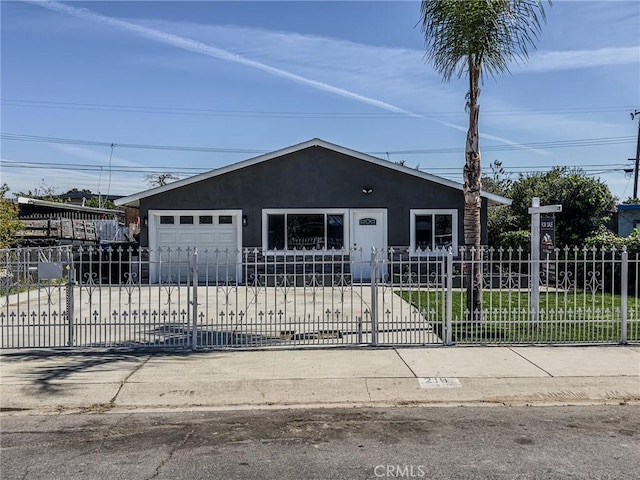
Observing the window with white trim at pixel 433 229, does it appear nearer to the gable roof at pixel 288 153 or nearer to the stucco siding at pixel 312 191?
the stucco siding at pixel 312 191

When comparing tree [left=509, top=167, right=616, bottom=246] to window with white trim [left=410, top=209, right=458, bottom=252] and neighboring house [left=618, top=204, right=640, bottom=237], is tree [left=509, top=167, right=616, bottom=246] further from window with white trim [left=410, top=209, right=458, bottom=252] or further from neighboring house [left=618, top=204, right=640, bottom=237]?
window with white trim [left=410, top=209, right=458, bottom=252]

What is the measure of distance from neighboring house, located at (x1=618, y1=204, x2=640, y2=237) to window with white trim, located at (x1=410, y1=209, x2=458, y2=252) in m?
8.65

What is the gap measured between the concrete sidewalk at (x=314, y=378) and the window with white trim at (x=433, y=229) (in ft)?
37.7

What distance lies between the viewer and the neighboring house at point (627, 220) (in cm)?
2386

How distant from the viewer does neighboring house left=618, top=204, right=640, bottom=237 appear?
2386 cm

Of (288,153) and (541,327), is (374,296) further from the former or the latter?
(288,153)

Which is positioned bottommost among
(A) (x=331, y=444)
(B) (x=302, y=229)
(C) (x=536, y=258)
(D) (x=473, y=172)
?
(A) (x=331, y=444)

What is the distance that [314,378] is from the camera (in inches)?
288

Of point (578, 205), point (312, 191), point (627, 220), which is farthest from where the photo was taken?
point (627, 220)

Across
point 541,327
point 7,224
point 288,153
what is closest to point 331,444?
point 541,327

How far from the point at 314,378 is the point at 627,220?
21312mm

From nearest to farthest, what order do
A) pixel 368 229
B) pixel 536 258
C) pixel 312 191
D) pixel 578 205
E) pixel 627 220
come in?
pixel 536 258
pixel 312 191
pixel 368 229
pixel 578 205
pixel 627 220

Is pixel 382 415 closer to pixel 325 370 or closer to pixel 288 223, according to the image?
pixel 325 370

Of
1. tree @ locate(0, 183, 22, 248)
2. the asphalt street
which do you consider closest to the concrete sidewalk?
the asphalt street
